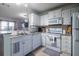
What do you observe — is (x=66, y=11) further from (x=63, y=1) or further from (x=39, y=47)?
(x=39, y=47)

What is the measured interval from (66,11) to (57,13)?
0.28 metres

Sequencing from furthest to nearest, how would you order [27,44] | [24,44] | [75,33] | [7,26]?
[27,44] < [24,44] < [75,33] < [7,26]

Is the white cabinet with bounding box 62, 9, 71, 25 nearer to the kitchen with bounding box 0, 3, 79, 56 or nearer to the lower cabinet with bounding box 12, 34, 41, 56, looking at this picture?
the kitchen with bounding box 0, 3, 79, 56

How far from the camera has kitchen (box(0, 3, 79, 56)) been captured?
1.28m

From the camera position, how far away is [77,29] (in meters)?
1.61

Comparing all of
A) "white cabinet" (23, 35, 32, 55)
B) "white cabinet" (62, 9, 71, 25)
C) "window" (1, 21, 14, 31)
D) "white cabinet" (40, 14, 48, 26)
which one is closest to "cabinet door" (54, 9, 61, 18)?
"white cabinet" (62, 9, 71, 25)

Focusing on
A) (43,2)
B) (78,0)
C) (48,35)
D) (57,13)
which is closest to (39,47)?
(48,35)

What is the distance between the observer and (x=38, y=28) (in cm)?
170

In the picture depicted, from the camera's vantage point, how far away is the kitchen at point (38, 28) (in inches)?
50.3

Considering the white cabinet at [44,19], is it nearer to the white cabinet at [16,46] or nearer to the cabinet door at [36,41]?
the cabinet door at [36,41]

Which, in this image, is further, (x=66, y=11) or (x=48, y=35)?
(x=66, y=11)

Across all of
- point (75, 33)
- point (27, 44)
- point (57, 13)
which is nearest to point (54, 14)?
point (57, 13)

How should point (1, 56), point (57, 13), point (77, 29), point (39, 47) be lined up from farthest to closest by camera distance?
point (39, 47), point (57, 13), point (77, 29), point (1, 56)

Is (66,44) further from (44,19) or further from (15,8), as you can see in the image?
(15,8)
